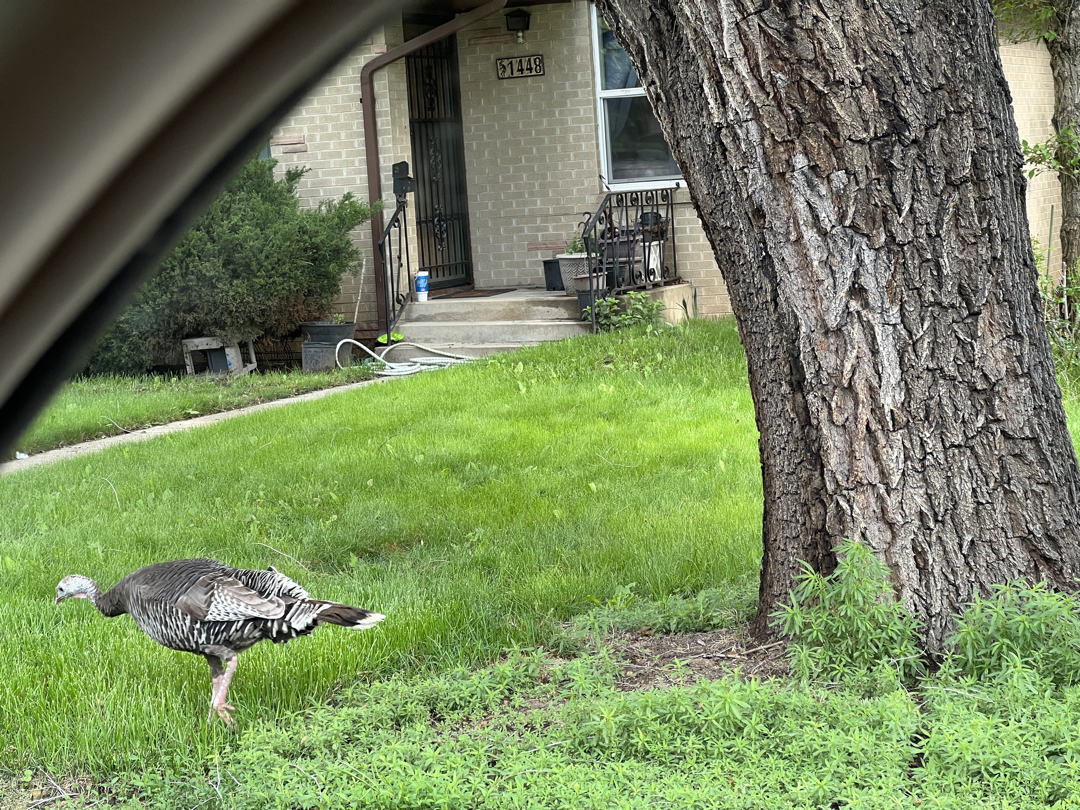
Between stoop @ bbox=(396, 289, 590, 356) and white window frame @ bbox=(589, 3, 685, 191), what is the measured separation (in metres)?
1.65

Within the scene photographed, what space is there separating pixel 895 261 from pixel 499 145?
33.3ft

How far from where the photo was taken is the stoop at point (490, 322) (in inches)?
433

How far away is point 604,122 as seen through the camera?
1234cm

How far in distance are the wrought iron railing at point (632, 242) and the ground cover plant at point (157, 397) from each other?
100 inches

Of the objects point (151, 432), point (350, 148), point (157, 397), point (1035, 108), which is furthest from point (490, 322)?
point (1035, 108)

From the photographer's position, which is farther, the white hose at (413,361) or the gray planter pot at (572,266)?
the gray planter pot at (572,266)

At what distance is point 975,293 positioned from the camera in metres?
3.07

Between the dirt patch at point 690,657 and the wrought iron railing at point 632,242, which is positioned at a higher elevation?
the wrought iron railing at point 632,242

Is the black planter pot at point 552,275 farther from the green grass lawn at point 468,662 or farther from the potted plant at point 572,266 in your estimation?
the green grass lawn at point 468,662

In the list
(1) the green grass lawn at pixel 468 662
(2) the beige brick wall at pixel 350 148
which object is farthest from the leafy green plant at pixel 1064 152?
(2) the beige brick wall at pixel 350 148

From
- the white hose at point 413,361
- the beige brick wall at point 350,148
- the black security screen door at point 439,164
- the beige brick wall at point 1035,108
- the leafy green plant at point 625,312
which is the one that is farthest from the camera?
the beige brick wall at point 1035,108

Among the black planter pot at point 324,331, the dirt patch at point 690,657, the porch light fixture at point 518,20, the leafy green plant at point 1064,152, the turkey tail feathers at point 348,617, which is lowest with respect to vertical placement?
the dirt patch at point 690,657

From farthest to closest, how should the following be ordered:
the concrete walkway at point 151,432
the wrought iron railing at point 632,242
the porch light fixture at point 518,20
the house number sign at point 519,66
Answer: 1. the house number sign at point 519,66
2. the porch light fixture at point 518,20
3. the wrought iron railing at point 632,242
4. the concrete walkway at point 151,432

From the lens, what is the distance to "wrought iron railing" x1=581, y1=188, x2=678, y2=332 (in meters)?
10.9
